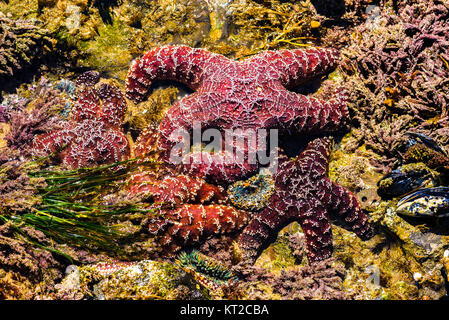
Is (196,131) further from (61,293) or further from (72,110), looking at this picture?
(61,293)

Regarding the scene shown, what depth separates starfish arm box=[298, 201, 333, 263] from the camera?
4805 mm

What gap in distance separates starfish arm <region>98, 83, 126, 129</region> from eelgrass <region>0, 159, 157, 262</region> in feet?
2.23

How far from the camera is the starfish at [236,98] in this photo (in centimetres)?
476

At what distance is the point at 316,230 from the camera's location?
190 inches

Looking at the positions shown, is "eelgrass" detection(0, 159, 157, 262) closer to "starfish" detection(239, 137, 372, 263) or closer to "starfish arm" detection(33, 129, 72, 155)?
"starfish arm" detection(33, 129, 72, 155)

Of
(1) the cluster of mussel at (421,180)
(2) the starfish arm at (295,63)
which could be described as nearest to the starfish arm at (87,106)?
(2) the starfish arm at (295,63)

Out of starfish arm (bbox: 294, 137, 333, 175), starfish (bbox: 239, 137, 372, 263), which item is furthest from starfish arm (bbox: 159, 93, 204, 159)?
starfish arm (bbox: 294, 137, 333, 175)

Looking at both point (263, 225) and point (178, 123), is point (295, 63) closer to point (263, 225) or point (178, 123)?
point (178, 123)

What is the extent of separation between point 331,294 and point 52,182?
403 cm

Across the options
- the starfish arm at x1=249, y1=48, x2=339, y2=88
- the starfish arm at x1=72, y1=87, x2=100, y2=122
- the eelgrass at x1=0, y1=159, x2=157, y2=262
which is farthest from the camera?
the starfish arm at x1=72, y1=87, x2=100, y2=122

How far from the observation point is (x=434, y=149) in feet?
15.0

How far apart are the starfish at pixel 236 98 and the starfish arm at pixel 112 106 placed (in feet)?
0.94

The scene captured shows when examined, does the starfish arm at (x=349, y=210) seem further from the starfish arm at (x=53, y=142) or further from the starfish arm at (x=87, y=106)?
the starfish arm at (x=53, y=142)

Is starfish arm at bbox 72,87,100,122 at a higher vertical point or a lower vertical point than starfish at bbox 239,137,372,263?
higher
